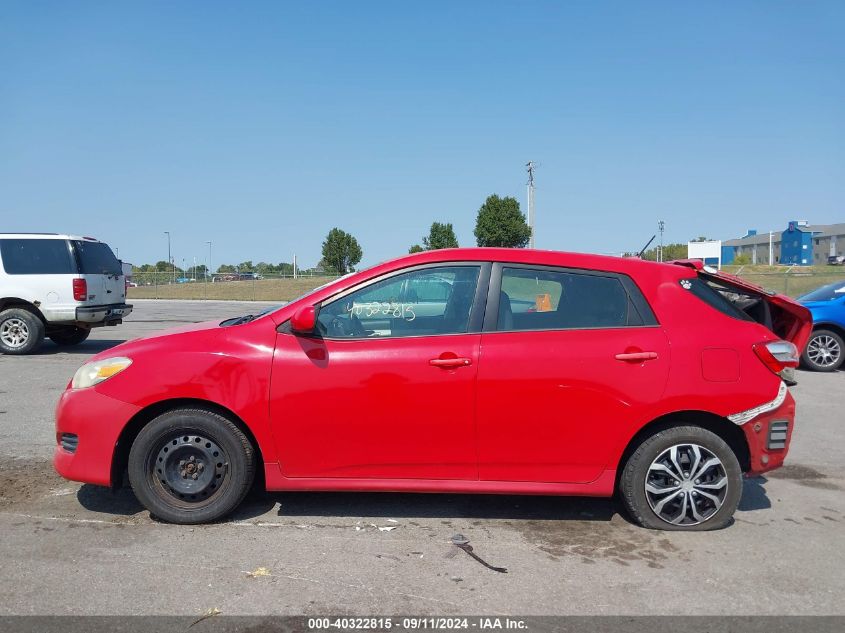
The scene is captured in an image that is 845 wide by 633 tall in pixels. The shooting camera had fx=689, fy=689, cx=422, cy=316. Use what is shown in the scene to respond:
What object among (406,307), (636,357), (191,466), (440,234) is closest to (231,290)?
(440,234)

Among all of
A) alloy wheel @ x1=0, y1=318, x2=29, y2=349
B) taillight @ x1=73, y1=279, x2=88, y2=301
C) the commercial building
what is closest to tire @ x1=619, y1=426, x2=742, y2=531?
taillight @ x1=73, y1=279, x2=88, y2=301

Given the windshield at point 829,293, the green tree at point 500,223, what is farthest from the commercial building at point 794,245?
the windshield at point 829,293

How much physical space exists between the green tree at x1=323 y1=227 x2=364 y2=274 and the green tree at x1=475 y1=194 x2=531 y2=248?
25339 mm

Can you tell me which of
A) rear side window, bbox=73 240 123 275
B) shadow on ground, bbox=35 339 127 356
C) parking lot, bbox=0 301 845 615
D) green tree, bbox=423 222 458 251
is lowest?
parking lot, bbox=0 301 845 615

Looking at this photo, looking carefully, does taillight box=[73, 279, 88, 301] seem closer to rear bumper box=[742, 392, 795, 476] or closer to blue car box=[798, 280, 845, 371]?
rear bumper box=[742, 392, 795, 476]

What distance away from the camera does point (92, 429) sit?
414cm

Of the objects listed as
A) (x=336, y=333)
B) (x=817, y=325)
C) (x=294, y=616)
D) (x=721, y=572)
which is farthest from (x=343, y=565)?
(x=817, y=325)

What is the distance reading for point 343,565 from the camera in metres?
3.70

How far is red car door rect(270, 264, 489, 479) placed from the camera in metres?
4.05

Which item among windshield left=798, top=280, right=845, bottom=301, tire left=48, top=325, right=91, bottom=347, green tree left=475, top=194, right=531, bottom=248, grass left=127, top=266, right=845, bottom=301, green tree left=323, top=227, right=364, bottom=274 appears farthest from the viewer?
green tree left=323, top=227, right=364, bottom=274

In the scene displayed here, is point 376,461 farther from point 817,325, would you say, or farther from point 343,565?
point 817,325

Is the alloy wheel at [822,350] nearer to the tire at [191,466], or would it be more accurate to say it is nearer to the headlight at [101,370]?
the tire at [191,466]

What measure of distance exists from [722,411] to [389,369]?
2.01 m

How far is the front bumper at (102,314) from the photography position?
1158 cm
